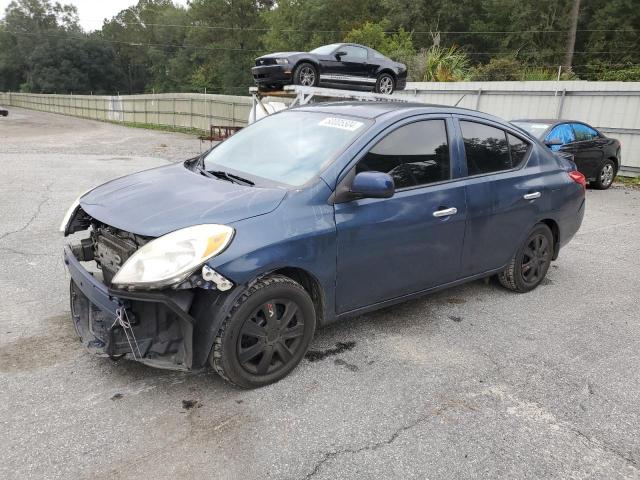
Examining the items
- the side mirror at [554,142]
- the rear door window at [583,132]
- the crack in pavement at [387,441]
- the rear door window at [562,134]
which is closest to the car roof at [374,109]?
the crack in pavement at [387,441]

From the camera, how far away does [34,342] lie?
3580 mm

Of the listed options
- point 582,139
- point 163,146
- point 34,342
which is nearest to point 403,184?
point 34,342

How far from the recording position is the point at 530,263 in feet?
16.0

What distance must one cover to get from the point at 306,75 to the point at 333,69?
89cm

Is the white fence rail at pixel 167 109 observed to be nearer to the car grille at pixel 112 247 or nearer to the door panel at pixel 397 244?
the door panel at pixel 397 244

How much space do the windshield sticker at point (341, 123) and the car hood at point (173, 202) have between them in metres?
0.77

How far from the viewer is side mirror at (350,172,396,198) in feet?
10.4

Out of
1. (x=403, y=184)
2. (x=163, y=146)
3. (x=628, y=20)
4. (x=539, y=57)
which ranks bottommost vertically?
(x=163, y=146)

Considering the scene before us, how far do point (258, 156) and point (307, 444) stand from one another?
203cm

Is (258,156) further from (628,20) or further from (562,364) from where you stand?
(628,20)

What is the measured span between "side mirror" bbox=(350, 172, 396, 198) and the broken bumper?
46.3 inches

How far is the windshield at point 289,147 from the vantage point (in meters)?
3.46

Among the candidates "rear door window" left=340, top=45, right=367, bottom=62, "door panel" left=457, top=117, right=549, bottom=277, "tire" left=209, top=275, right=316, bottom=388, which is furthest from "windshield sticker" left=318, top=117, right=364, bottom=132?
"rear door window" left=340, top=45, right=367, bottom=62

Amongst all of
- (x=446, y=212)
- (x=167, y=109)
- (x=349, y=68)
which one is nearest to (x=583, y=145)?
(x=349, y=68)
